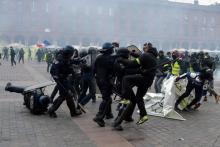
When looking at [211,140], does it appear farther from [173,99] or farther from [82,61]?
[82,61]

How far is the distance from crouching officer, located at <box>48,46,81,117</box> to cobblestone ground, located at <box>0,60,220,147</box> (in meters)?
0.21

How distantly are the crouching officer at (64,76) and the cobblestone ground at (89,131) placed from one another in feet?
0.70

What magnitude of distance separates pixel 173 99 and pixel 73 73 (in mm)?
2119

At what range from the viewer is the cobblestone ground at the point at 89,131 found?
538 centimetres

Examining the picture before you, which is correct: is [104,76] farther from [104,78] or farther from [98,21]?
[98,21]

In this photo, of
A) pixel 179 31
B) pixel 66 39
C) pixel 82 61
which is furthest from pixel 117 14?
pixel 82 61

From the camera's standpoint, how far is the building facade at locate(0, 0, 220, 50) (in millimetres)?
44469

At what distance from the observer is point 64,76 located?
7.02 m

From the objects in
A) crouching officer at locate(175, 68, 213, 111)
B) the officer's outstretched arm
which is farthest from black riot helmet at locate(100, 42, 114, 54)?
crouching officer at locate(175, 68, 213, 111)

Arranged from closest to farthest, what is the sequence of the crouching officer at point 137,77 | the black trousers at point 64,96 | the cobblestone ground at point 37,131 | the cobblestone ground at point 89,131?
1. the cobblestone ground at point 37,131
2. the cobblestone ground at point 89,131
3. the crouching officer at point 137,77
4. the black trousers at point 64,96

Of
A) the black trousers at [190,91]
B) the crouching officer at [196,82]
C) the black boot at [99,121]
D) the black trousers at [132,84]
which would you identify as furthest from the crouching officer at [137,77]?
the black trousers at [190,91]

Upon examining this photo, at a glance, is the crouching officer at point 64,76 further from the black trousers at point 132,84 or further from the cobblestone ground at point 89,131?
the black trousers at point 132,84

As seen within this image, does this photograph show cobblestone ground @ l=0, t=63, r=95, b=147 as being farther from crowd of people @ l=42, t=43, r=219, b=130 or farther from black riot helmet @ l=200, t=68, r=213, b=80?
black riot helmet @ l=200, t=68, r=213, b=80

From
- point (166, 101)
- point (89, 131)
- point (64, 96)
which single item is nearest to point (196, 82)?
point (166, 101)
